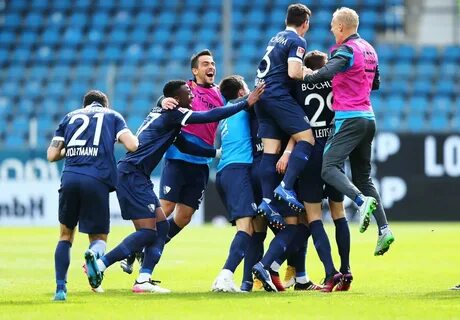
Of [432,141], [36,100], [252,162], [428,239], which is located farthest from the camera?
[36,100]

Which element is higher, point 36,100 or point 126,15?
point 126,15

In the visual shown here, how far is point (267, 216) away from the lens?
1037 cm

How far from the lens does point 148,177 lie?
1062 cm

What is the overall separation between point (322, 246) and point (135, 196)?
5.86 feet

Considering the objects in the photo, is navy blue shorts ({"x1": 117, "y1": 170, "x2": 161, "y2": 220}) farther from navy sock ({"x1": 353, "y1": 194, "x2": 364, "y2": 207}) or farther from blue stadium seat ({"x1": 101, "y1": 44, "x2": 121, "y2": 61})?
blue stadium seat ({"x1": 101, "y1": 44, "x2": 121, "y2": 61})

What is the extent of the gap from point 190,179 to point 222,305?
285cm

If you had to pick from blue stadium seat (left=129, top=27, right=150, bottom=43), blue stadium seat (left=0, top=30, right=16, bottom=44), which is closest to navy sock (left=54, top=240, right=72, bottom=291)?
blue stadium seat (left=129, top=27, right=150, bottom=43)

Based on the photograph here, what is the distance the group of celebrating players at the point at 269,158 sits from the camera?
9.98 metres

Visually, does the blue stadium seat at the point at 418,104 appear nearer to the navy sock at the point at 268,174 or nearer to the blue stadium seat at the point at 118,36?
the blue stadium seat at the point at 118,36

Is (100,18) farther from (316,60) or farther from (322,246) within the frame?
(322,246)

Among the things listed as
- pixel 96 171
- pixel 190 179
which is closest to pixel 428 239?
pixel 190 179

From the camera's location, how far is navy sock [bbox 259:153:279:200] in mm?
10562

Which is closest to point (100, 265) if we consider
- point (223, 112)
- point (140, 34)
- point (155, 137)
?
point (155, 137)

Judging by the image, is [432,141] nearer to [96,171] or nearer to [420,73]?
[420,73]
